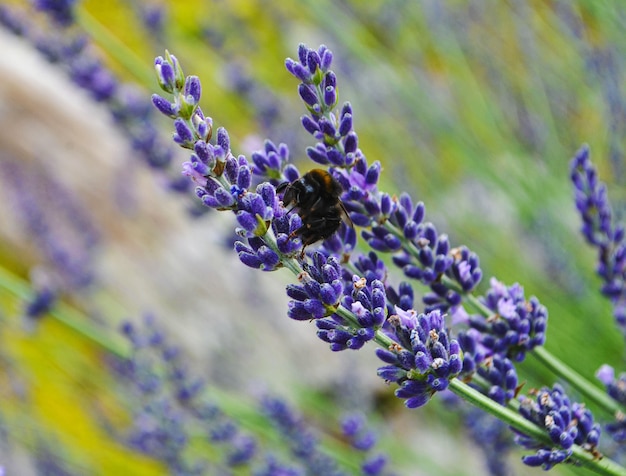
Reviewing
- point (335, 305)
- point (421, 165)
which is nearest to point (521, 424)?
point (335, 305)

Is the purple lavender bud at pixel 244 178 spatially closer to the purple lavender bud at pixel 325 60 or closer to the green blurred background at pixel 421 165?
the purple lavender bud at pixel 325 60

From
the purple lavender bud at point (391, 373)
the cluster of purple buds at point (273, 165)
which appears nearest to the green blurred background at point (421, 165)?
the cluster of purple buds at point (273, 165)

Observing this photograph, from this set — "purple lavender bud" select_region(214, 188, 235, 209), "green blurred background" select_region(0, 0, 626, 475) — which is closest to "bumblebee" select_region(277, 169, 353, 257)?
"purple lavender bud" select_region(214, 188, 235, 209)

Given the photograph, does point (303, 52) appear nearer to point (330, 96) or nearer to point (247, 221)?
point (330, 96)

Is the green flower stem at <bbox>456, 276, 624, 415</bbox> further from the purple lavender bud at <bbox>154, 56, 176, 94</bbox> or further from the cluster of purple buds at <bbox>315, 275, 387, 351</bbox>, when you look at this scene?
the purple lavender bud at <bbox>154, 56, 176, 94</bbox>

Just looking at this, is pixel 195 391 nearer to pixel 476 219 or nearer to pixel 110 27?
pixel 476 219
